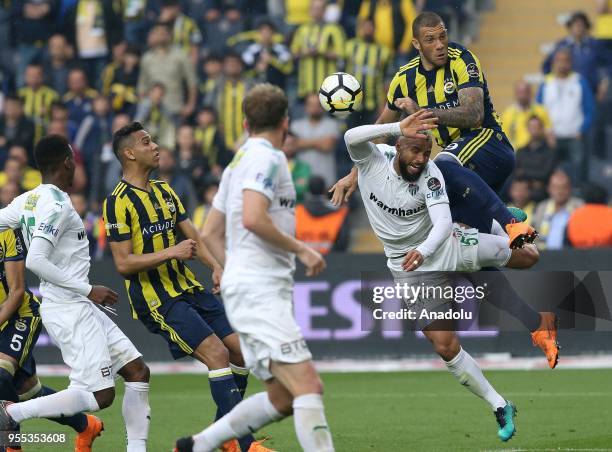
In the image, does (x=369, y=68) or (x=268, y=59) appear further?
(x=268, y=59)

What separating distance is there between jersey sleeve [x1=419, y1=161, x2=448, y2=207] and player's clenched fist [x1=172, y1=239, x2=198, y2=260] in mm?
1846

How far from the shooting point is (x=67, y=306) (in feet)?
30.4

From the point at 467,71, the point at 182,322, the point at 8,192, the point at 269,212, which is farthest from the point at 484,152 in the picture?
the point at 8,192

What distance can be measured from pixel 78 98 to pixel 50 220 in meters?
11.0

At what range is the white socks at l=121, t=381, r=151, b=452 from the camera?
9.45m

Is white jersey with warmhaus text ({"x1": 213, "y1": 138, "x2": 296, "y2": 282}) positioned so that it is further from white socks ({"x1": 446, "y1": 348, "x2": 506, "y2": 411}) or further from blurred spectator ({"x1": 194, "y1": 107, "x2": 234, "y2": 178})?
blurred spectator ({"x1": 194, "y1": 107, "x2": 234, "y2": 178})

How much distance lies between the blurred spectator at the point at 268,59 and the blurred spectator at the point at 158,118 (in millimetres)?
1350

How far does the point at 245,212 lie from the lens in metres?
7.63

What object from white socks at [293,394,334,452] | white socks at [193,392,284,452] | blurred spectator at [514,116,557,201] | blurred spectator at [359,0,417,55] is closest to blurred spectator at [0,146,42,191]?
blurred spectator at [359,0,417,55]

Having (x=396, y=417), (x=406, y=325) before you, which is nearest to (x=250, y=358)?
(x=396, y=417)

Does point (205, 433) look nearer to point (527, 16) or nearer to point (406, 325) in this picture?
point (406, 325)

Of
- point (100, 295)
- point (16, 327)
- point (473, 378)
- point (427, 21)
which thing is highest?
point (427, 21)

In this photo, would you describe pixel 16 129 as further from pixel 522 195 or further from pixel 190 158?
pixel 522 195

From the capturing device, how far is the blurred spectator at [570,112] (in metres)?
17.7
